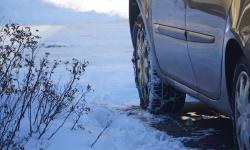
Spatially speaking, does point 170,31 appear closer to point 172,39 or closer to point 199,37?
point 172,39

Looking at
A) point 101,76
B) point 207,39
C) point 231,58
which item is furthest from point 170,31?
point 101,76

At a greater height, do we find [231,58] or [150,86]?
[231,58]

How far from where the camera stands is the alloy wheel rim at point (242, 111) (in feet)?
11.2

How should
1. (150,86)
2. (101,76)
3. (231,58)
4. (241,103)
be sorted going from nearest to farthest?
(241,103), (231,58), (150,86), (101,76)

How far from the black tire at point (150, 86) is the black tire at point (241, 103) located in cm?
212

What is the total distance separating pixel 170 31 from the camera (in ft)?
15.5

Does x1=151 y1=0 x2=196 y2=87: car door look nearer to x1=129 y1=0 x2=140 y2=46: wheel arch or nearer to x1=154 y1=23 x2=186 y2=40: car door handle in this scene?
x1=154 y1=23 x2=186 y2=40: car door handle

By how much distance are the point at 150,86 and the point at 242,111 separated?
2360 mm

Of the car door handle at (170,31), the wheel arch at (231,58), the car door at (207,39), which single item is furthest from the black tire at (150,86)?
the wheel arch at (231,58)

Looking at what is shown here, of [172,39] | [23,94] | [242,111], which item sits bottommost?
[23,94]

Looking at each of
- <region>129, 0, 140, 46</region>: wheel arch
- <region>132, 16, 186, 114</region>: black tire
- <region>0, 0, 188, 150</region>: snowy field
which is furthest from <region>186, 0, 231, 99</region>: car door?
<region>129, 0, 140, 46</region>: wheel arch

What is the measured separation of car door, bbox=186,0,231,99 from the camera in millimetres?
3643

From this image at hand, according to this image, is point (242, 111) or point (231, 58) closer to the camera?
point (242, 111)

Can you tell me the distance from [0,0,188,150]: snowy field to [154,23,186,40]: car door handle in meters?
0.82
